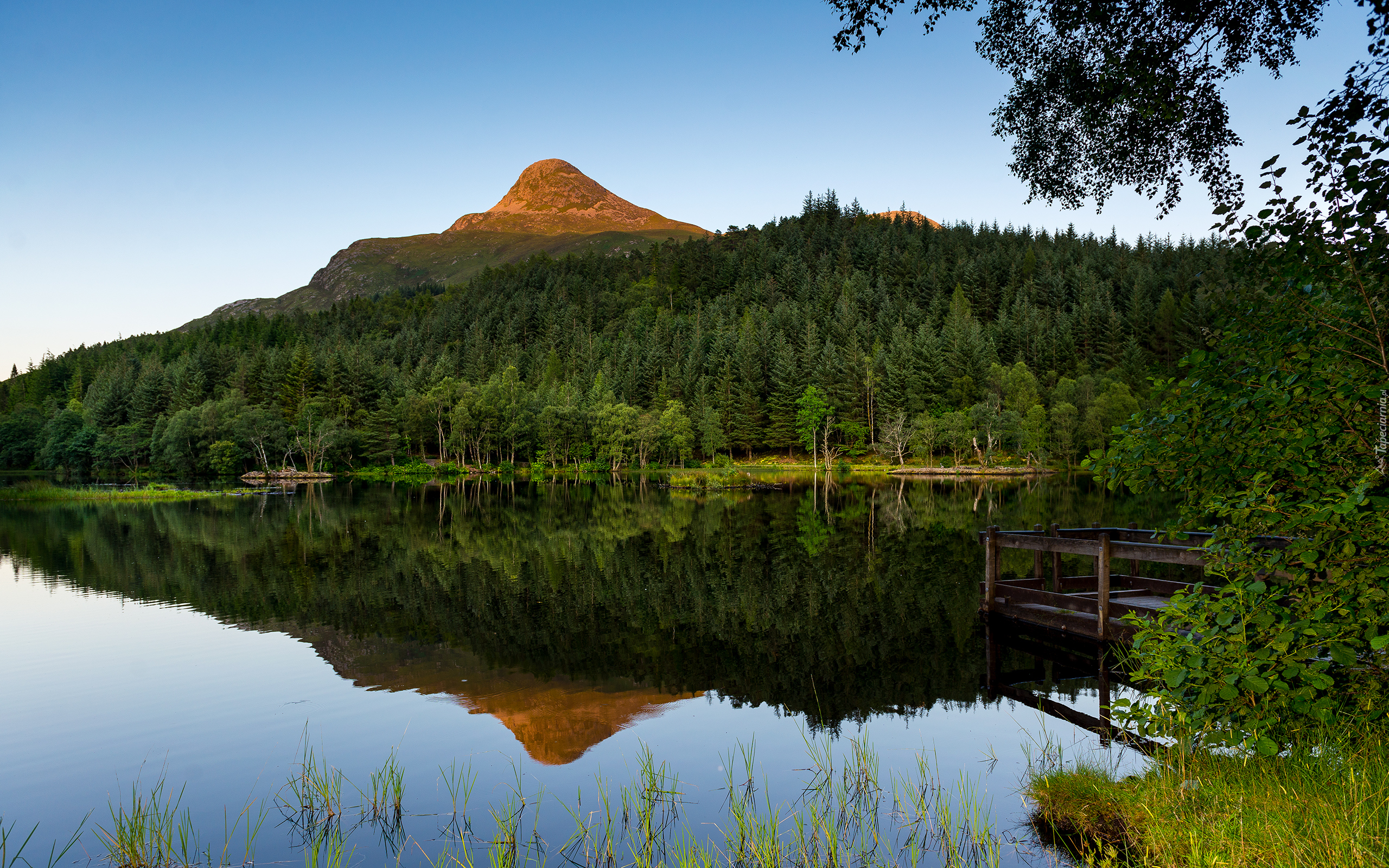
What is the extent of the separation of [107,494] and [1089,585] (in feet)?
228

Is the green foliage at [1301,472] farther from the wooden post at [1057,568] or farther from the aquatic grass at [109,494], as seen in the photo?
the aquatic grass at [109,494]

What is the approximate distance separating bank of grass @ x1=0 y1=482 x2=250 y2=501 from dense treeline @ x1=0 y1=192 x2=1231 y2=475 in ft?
98.5

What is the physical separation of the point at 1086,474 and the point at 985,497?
122 ft

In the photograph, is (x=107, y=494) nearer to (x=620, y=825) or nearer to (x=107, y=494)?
(x=107, y=494)

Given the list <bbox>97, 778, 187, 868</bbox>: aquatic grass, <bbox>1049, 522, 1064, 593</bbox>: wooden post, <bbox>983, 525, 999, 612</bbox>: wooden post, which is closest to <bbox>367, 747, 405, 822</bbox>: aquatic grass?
<bbox>97, 778, 187, 868</bbox>: aquatic grass

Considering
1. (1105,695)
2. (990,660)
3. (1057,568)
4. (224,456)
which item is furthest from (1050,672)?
(224,456)

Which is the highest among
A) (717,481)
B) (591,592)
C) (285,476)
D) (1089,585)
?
(1089,585)

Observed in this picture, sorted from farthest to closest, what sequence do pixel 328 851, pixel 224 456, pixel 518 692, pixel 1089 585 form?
1. pixel 224 456
2. pixel 1089 585
3. pixel 518 692
4. pixel 328 851

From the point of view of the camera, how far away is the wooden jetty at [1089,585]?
13.3 meters

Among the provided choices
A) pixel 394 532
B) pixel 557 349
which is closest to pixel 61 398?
pixel 557 349

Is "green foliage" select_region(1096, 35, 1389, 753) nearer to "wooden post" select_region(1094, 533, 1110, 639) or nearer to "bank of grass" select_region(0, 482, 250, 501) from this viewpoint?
"wooden post" select_region(1094, 533, 1110, 639)

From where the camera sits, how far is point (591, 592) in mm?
20641

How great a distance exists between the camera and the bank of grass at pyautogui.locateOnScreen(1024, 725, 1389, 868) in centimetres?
505

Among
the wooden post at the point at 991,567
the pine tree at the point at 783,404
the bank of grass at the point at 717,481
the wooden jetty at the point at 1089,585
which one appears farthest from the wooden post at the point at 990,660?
the pine tree at the point at 783,404
